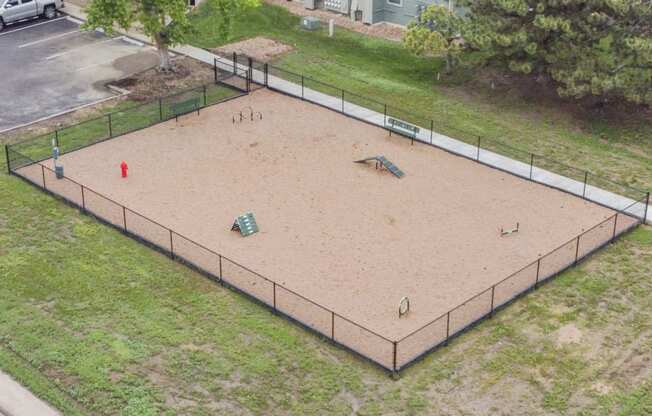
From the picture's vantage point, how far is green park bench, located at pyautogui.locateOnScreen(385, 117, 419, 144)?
3759 cm

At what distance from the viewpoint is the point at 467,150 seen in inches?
1468

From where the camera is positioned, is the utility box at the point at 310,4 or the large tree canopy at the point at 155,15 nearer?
the large tree canopy at the point at 155,15

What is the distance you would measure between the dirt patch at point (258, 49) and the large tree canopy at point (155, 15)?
394 cm

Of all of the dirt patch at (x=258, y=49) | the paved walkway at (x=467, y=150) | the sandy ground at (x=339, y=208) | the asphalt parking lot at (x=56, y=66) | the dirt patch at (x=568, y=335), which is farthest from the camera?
the dirt patch at (x=258, y=49)

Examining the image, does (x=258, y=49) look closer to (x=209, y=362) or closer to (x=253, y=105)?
(x=253, y=105)

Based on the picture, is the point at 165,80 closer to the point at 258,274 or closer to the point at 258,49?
the point at 258,49

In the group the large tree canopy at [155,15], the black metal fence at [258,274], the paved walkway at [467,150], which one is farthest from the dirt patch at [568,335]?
the large tree canopy at [155,15]

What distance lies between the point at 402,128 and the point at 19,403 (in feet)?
63.5

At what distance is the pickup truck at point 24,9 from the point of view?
48625 millimetres

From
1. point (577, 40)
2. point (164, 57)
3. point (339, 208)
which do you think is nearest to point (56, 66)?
point (164, 57)

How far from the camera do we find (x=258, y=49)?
154ft

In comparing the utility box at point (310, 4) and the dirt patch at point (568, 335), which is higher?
the utility box at point (310, 4)

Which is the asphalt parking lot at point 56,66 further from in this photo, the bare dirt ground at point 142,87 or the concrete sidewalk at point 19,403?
the concrete sidewalk at point 19,403

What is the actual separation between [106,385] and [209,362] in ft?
8.81
